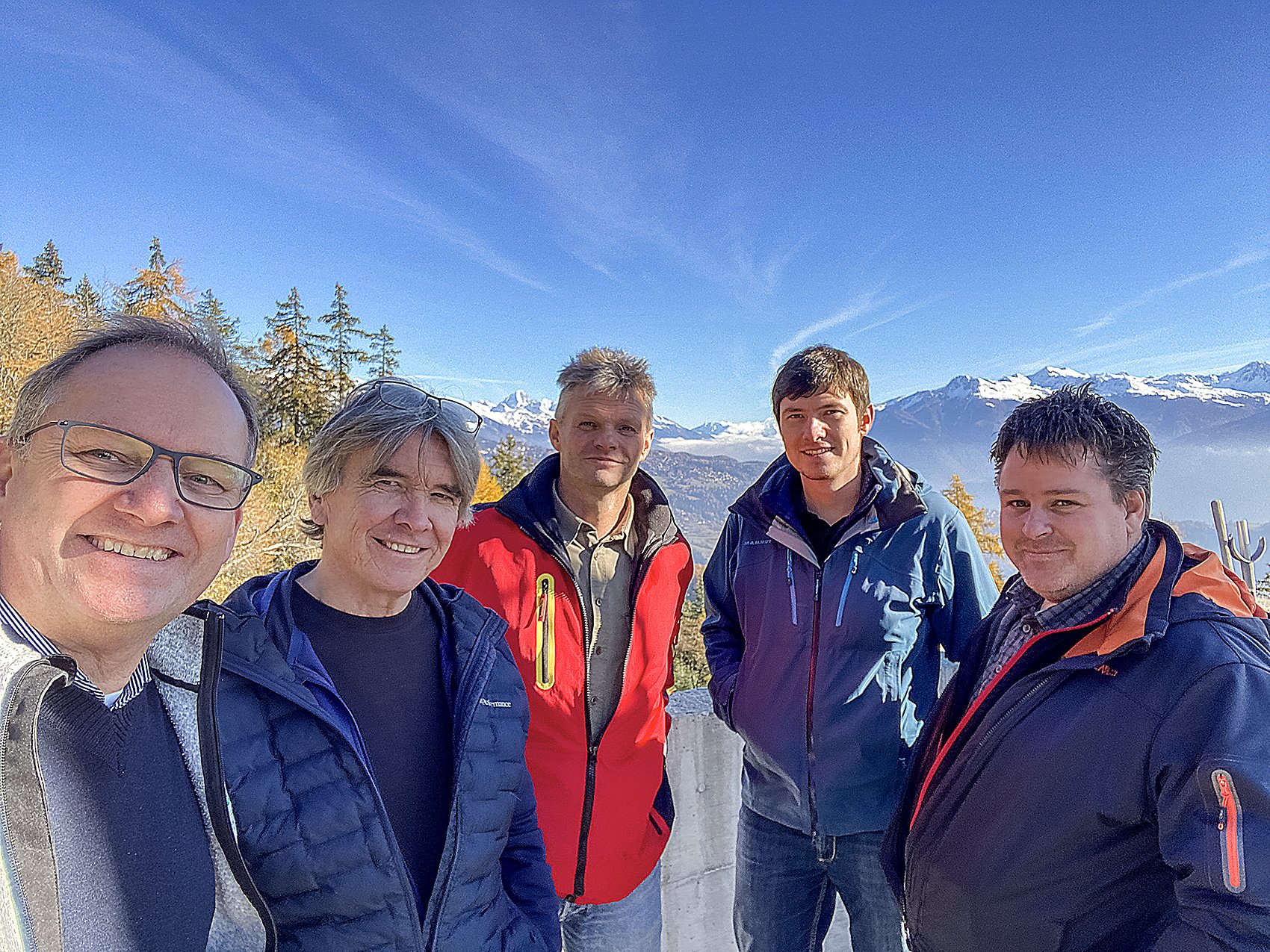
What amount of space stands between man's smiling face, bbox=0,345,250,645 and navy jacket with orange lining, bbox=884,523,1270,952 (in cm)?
183

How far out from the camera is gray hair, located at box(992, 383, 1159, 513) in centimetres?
170

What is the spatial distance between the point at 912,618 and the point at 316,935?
2096 millimetres

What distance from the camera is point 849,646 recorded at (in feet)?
7.99

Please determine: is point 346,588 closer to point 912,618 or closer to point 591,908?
point 591,908

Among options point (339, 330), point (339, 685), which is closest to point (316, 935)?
point (339, 685)

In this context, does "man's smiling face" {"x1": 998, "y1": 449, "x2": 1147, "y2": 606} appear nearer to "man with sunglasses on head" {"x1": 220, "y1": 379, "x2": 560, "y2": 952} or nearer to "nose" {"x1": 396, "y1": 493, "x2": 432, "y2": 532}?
"man with sunglasses on head" {"x1": 220, "y1": 379, "x2": 560, "y2": 952}

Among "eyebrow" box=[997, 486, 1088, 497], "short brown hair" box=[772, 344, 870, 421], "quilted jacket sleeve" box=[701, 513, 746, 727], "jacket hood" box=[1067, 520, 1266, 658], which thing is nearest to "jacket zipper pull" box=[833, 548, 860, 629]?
"quilted jacket sleeve" box=[701, 513, 746, 727]

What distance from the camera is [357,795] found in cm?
140

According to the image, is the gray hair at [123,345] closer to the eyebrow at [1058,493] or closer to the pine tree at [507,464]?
the eyebrow at [1058,493]

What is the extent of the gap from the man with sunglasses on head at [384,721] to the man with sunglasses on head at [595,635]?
589mm

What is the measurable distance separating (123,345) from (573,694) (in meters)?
1.76

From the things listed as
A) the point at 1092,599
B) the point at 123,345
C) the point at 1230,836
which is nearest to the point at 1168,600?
the point at 1092,599

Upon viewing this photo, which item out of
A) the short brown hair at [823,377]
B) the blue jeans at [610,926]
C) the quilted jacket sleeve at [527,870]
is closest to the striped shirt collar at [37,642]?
the quilted jacket sleeve at [527,870]

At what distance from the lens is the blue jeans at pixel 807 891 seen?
7.82ft
